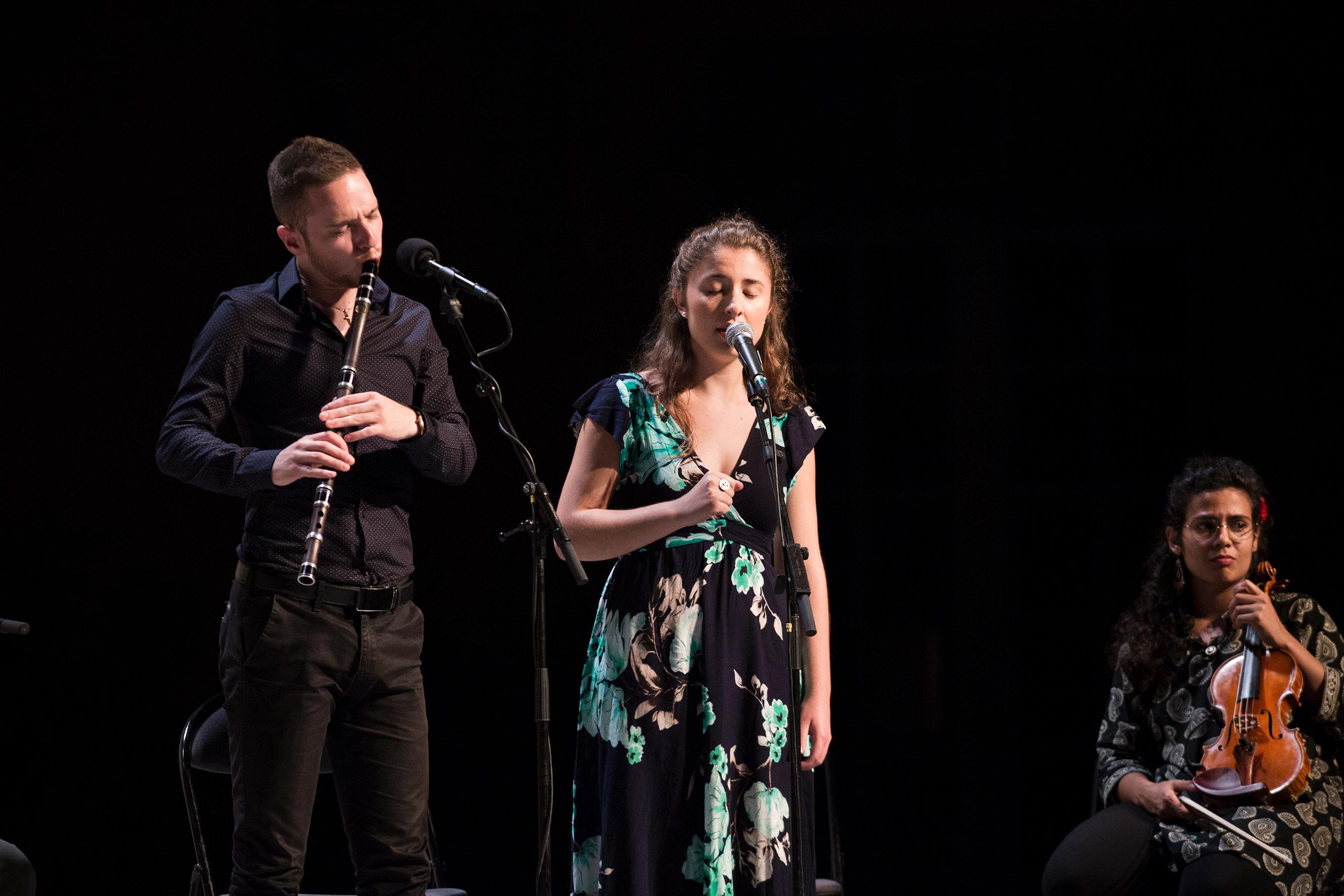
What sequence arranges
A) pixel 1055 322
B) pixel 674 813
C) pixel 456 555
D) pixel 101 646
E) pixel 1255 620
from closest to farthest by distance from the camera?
pixel 674 813, pixel 1255 620, pixel 101 646, pixel 456 555, pixel 1055 322

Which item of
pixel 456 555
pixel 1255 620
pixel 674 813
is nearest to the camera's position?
pixel 674 813

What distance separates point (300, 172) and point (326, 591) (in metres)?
0.73

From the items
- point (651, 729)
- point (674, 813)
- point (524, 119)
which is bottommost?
point (674, 813)

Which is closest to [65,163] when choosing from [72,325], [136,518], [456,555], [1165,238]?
[72,325]

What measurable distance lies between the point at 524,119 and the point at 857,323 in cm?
138

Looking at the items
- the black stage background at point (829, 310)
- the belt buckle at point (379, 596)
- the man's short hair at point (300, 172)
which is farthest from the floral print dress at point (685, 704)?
the black stage background at point (829, 310)

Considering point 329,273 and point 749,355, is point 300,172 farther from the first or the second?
point 749,355

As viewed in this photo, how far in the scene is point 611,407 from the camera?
243 cm

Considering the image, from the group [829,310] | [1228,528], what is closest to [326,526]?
[1228,528]

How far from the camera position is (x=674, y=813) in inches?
87.4

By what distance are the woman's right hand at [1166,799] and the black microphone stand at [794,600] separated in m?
1.32

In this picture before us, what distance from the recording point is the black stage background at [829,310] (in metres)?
4.23

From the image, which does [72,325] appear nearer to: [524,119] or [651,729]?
[524,119]

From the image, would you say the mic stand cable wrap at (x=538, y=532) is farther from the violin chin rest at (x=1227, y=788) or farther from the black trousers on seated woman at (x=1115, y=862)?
the violin chin rest at (x=1227, y=788)
